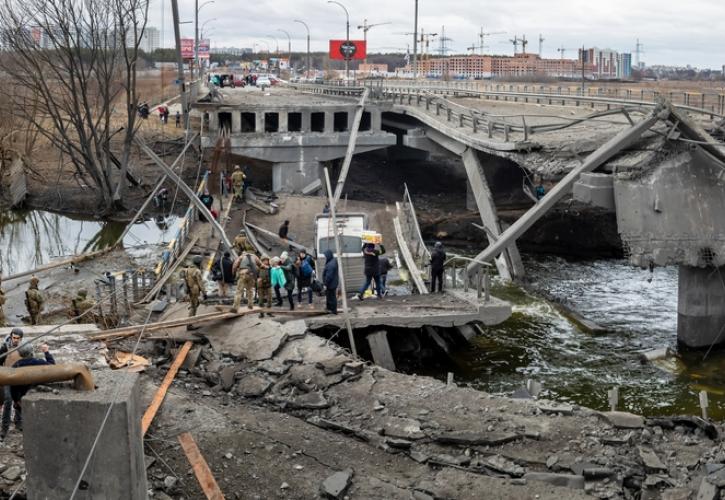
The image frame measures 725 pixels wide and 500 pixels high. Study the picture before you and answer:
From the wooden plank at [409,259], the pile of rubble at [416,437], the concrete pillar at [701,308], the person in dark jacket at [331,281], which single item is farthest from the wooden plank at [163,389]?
the concrete pillar at [701,308]

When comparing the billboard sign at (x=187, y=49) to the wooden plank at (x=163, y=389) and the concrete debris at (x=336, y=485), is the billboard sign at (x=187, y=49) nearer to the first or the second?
the wooden plank at (x=163, y=389)

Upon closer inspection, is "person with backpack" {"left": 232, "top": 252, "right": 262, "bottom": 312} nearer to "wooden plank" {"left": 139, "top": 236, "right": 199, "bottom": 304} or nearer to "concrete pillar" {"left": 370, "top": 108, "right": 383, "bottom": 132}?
"wooden plank" {"left": 139, "top": 236, "right": 199, "bottom": 304}

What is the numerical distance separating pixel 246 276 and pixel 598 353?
34.7 feet

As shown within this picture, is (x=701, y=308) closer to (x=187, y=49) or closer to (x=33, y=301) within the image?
(x=33, y=301)

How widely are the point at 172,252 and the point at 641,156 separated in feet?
46.4

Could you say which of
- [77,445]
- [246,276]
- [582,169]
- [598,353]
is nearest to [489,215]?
[582,169]

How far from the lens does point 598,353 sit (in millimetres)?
25078

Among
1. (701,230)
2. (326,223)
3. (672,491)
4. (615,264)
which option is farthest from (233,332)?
(615,264)

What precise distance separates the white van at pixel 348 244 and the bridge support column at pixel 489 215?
542 centimetres

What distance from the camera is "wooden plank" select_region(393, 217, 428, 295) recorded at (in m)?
26.6

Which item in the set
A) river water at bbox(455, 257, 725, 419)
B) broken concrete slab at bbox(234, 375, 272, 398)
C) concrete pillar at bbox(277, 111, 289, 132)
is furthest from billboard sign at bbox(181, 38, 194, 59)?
broken concrete slab at bbox(234, 375, 272, 398)

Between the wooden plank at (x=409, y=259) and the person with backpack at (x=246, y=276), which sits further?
the wooden plank at (x=409, y=259)

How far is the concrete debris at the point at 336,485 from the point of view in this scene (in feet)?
40.3

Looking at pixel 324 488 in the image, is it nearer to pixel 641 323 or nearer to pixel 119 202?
pixel 641 323
